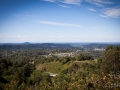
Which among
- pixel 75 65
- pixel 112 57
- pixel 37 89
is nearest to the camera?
pixel 37 89

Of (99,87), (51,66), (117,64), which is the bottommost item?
(51,66)

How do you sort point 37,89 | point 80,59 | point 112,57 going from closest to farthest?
1. point 37,89
2. point 112,57
3. point 80,59

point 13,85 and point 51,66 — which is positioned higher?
point 13,85

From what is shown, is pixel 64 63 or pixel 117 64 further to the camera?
pixel 64 63

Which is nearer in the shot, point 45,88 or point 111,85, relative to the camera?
point 111,85

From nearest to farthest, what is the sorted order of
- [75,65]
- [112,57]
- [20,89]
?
[20,89] < [112,57] < [75,65]

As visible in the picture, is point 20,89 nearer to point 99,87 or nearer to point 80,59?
point 99,87

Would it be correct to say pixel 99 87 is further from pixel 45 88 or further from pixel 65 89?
pixel 45 88

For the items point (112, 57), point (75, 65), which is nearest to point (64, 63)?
point (75, 65)

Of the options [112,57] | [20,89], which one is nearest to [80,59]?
[112,57]
